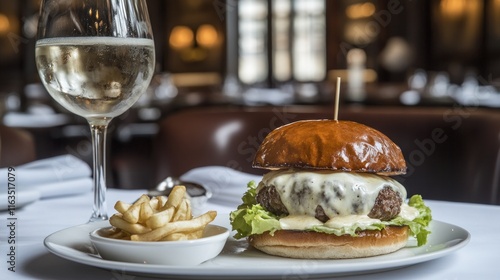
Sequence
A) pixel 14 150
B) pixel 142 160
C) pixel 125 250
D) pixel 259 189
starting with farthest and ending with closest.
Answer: pixel 142 160 → pixel 14 150 → pixel 259 189 → pixel 125 250

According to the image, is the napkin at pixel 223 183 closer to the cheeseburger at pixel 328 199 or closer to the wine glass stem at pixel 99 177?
the wine glass stem at pixel 99 177

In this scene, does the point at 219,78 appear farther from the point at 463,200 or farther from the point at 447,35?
the point at 463,200

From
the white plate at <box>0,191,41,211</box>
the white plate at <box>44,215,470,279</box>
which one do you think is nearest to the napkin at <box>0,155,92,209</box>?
the white plate at <box>0,191,41,211</box>

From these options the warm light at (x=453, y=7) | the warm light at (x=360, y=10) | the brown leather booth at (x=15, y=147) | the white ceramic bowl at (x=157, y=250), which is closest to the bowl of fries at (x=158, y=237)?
the white ceramic bowl at (x=157, y=250)

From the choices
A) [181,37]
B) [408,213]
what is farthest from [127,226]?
[181,37]

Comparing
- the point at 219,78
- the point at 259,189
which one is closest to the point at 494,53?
the point at 219,78

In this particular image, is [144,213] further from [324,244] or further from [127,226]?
[324,244]

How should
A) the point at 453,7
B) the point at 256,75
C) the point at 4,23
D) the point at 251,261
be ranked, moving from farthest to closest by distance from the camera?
1. the point at 256,75
2. the point at 453,7
3. the point at 4,23
4. the point at 251,261
